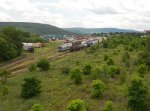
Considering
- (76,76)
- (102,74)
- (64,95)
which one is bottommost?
(64,95)

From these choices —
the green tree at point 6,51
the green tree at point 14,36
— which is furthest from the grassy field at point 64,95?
the green tree at point 14,36

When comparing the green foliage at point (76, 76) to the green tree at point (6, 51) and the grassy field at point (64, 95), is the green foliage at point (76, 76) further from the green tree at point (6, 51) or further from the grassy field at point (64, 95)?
the green tree at point (6, 51)

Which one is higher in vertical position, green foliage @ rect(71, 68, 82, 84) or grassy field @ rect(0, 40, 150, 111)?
green foliage @ rect(71, 68, 82, 84)

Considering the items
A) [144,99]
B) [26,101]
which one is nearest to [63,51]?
[26,101]

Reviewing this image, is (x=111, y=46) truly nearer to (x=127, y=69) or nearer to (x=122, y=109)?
(x=127, y=69)

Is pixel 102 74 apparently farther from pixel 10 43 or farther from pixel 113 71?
pixel 10 43

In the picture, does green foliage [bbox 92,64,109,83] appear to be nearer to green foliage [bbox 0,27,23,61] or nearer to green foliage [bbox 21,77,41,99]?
green foliage [bbox 21,77,41,99]

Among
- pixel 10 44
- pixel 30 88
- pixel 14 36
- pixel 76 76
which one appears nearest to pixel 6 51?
pixel 10 44

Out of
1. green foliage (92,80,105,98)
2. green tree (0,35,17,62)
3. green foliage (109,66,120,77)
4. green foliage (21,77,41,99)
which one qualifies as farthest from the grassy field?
green tree (0,35,17,62)

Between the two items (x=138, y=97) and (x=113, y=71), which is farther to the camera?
(x=113, y=71)
